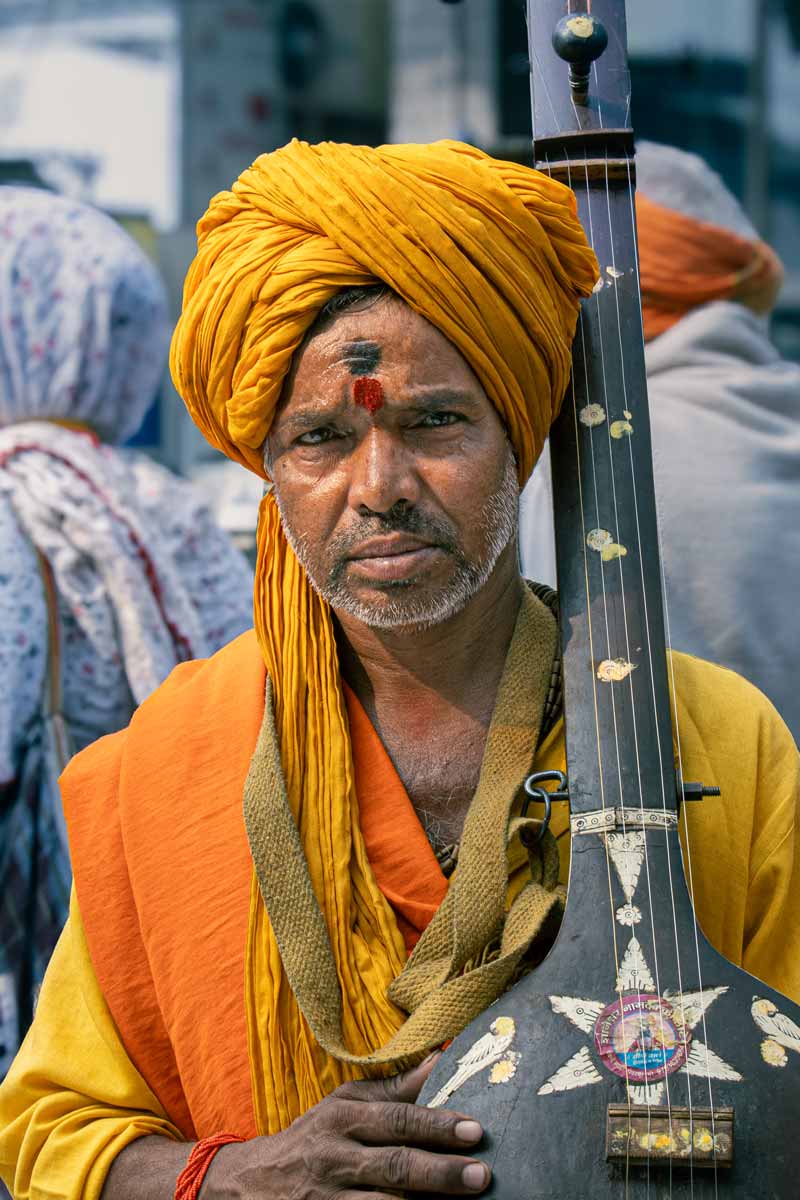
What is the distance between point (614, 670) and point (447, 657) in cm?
31

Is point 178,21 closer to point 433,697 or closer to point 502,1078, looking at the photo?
point 433,697

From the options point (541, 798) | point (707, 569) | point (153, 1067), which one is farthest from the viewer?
point (707, 569)

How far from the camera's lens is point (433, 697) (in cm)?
213

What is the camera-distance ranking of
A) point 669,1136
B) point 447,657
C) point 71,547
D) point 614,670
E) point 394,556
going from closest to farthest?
1. point 669,1136
2. point 614,670
3. point 394,556
4. point 447,657
5. point 71,547

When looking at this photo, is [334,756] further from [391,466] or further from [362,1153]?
[362,1153]

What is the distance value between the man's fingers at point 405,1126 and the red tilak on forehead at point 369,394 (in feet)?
2.43

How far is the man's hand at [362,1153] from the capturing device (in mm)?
1666

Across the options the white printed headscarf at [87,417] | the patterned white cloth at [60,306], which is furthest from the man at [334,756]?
the patterned white cloth at [60,306]

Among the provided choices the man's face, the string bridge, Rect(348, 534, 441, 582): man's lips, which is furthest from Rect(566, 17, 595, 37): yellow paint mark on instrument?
the string bridge

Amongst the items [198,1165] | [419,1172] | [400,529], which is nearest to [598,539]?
[400,529]

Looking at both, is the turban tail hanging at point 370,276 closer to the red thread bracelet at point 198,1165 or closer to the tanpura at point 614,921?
the tanpura at point 614,921

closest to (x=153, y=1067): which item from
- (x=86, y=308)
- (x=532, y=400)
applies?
(x=532, y=400)

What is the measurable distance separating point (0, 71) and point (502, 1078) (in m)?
5.96

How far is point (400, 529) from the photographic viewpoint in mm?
1947
